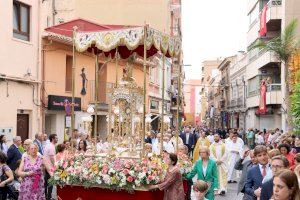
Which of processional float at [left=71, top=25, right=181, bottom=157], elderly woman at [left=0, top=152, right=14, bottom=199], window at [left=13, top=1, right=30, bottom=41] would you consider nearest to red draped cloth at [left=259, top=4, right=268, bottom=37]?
window at [left=13, top=1, right=30, bottom=41]

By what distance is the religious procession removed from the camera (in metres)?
10.3

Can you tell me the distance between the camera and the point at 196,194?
7852 mm

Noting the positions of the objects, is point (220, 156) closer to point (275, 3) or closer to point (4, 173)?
point (4, 173)

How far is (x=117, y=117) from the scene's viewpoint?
12.5 metres

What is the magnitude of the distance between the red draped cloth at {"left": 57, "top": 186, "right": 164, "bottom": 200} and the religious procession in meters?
0.02

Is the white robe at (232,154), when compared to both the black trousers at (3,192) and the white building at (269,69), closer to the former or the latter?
the black trousers at (3,192)

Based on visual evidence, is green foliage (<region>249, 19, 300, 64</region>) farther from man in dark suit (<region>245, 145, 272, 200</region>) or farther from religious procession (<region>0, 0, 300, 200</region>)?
man in dark suit (<region>245, 145, 272, 200</region>)

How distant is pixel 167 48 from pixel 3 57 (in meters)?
9.74

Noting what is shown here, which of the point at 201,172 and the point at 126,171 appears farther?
the point at 201,172

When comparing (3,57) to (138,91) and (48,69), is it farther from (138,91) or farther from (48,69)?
(138,91)

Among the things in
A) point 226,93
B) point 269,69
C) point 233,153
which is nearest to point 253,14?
point 269,69

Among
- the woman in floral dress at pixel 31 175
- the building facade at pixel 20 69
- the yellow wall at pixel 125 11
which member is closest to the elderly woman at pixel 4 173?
the woman in floral dress at pixel 31 175

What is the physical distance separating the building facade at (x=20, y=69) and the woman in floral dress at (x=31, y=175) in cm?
935

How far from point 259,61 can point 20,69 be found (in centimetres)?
2572
